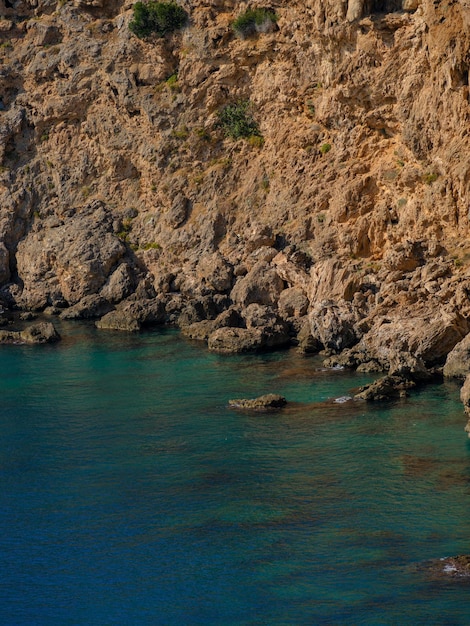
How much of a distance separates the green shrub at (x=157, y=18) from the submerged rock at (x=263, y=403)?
37.3 meters

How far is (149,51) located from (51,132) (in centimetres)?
1197

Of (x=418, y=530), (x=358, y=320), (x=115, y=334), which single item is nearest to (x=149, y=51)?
(x=115, y=334)

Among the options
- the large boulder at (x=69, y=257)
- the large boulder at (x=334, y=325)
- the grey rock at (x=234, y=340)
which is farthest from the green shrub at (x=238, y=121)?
the large boulder at (x=334, y=325)

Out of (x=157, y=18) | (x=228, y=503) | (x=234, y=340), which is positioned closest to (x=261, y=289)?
(x=234, y=340)

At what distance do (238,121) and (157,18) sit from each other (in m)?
10.7

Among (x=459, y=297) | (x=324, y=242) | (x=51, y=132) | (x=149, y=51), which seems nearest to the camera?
(x=459, y=297)

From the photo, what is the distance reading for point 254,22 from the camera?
63.6 m

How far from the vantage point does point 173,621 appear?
23.9m

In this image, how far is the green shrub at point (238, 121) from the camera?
65438 mm

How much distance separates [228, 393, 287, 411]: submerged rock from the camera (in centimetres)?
4128

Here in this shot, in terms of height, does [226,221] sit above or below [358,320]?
above

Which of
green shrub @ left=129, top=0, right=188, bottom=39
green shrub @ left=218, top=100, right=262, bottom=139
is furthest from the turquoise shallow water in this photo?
green shrub @ left=129, top=0, right=188, bottom=39

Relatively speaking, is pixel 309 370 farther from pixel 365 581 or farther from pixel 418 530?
pixel 365 581

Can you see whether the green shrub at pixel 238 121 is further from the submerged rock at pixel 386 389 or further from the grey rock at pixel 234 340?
the submerged rock at pixel 386 389
